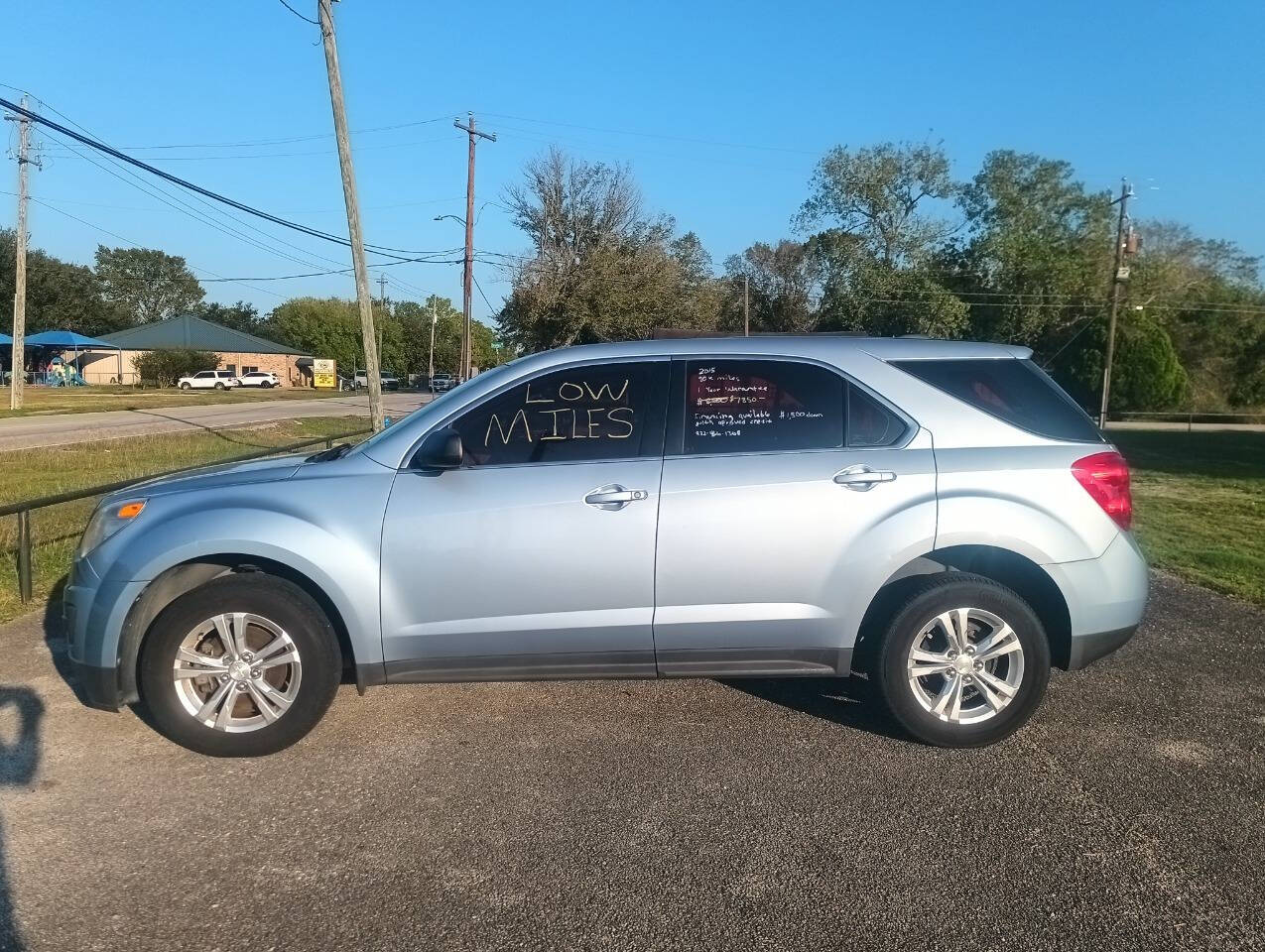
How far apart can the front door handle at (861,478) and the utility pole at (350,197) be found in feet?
42.9

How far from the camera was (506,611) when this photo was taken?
4316 millimetres

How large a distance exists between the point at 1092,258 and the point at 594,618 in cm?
5003

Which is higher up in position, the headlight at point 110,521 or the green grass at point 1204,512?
the headlight at point 110,521

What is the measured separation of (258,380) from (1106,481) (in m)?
79.0

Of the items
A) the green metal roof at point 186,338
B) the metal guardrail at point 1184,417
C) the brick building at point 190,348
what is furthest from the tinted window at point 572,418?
the green metal roof at point 186,338

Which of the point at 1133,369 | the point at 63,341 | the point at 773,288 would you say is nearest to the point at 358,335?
the point at 63,341

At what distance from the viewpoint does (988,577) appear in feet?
15.0

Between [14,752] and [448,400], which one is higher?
[448,400]

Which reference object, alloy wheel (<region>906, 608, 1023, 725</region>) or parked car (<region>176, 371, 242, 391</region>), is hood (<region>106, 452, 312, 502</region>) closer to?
alloy wheel (<region>906, 608, 1023, 725</region>)

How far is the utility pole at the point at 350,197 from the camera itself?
16594 millimetres

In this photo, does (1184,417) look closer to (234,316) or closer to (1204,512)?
(1204,512)

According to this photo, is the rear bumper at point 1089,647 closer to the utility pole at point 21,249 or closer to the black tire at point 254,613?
the black tire at point 254,613

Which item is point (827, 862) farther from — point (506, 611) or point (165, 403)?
point (165, 403)

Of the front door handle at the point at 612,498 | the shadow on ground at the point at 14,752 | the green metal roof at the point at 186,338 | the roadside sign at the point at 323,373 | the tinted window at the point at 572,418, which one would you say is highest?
the green metal roof at the point at 186,338
